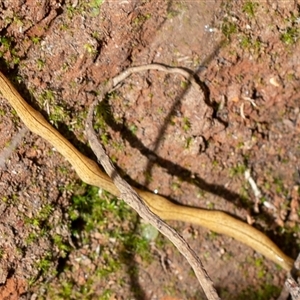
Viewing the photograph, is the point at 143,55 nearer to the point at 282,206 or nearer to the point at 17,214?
the point at 17,214

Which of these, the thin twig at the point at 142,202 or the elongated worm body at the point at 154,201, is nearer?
the thin twig at the point at 142,202

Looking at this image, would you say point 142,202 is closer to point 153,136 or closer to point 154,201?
point 154,201

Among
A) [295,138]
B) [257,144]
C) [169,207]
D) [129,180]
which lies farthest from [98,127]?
[295,138]

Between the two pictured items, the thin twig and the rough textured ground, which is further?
the rough textured ground

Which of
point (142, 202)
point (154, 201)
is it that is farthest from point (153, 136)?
point (142, 202)
